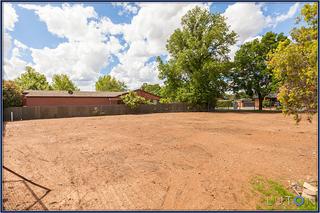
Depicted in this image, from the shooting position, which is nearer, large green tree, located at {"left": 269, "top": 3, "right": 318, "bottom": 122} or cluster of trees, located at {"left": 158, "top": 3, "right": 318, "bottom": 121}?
large green tree, located at {"left": 269, "top": 3, "right": 318, "bottom": 122}

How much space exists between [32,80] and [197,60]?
45.2 m

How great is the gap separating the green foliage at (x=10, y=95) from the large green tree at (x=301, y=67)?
26.7 m

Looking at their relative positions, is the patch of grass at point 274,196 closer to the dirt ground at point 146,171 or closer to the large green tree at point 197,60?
the dirt ground at point 146,171

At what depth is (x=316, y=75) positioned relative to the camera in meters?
4.79

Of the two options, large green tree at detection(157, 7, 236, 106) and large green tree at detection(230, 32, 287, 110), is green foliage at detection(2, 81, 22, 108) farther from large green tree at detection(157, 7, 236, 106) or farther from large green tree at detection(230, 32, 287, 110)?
large green tree at detection(230, 32, 287, 110)

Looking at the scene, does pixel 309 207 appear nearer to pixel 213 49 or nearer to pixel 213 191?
pixel 213 191

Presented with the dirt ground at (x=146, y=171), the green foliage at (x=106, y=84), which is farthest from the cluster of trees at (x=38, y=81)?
the dirt ground at (x=146, y=171)

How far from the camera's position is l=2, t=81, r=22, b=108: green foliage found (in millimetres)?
22500

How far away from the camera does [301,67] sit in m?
5.34

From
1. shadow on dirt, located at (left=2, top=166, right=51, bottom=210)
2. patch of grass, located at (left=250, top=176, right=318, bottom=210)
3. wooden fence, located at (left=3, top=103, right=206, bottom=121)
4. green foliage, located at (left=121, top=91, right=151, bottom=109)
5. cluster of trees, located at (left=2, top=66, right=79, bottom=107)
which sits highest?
cluster of trees, located at (left=2, top=66, right=79, bottom=107)

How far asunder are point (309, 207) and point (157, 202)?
338 centimetres

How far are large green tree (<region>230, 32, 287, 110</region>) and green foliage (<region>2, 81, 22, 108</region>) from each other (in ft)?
114

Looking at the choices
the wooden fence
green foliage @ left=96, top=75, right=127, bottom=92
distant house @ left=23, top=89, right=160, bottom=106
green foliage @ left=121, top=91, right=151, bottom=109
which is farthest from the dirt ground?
green foliage @ left=96, top=75, right=127, bottom=92

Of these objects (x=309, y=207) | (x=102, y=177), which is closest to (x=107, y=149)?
(x=102, y=177)
